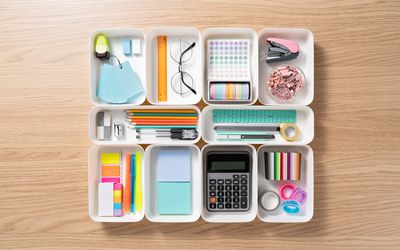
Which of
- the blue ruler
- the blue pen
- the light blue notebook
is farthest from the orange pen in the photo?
the blue ruler

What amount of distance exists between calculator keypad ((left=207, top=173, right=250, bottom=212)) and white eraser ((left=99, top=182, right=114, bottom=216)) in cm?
26

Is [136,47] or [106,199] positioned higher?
[136,47]

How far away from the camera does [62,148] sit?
97cm

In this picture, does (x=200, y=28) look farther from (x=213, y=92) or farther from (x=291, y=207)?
(x=291, y=207)

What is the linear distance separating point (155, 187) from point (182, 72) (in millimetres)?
325

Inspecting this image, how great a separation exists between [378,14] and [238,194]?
2.08ft

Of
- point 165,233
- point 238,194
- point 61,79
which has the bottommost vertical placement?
point 165,233

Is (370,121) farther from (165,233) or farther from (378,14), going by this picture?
(165,233)

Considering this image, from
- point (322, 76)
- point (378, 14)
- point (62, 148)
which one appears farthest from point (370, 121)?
point (62, 148)

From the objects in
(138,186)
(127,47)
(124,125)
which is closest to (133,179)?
(138,186)

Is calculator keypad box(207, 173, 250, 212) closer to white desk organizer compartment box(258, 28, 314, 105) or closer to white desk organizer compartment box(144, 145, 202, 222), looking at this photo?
white desk organizer compartment box(144, 145, 202, 222)

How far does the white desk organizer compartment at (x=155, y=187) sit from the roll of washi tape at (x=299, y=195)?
0.85 ft

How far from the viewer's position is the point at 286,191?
0.95 metres

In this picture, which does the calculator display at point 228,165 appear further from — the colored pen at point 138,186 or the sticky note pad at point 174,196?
the colored pen at point 138,186
